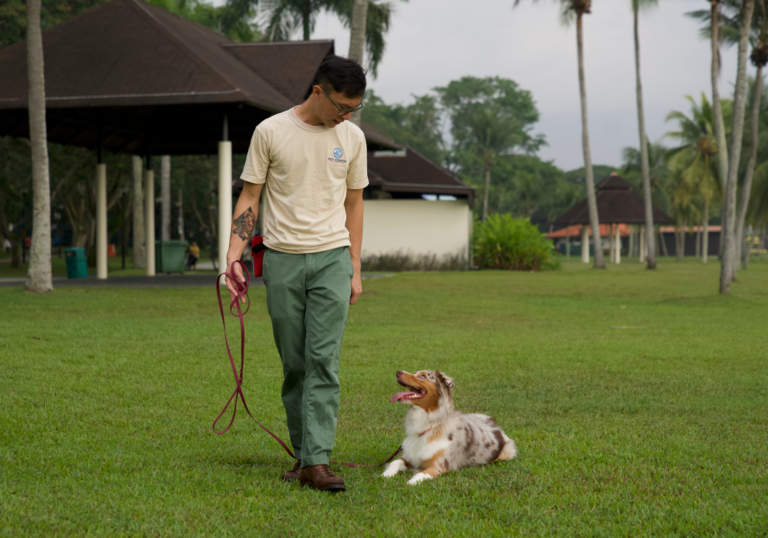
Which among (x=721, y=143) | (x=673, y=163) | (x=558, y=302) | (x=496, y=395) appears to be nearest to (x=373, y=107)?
(x=673, y=163)

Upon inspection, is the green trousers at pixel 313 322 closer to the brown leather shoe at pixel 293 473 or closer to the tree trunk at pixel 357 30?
the brown leather shoe at pixel 293 473

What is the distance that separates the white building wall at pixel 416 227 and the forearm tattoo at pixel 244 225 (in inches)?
1036

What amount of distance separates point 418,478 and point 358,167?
181cm

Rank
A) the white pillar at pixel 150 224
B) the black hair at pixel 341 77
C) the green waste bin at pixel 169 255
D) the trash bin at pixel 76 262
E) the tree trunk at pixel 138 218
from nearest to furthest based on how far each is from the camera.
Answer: the black hair at pixel 341 77 → the trash bin at pixel 76 262 → the white pillar at pixel 150 224 → the green waste bin at pixel 169 255 → the tree trunk at pixel 138 218

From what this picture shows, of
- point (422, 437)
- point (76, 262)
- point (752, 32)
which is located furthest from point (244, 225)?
point (752, 32)

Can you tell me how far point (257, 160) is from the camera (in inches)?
160

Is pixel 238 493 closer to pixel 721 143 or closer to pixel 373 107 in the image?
pixel 721 143

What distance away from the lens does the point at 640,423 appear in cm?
595

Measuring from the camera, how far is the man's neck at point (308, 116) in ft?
13.3

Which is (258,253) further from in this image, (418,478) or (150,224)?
(150,224)

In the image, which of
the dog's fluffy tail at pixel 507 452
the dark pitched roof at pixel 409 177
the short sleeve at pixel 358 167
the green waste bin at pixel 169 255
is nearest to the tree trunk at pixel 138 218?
the dark pitched roof at pixel 409 177

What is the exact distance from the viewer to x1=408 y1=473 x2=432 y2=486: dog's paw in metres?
4.21

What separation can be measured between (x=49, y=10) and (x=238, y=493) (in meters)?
28.3

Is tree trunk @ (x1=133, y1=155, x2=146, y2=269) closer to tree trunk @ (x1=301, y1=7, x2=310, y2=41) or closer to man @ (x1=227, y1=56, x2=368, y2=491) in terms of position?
tree trunk @ (x1=301, y1=7, x2=310, y2=41)
